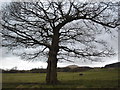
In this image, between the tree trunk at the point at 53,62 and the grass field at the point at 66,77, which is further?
the tree trunk at the point at 53,62

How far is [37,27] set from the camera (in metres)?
18.9

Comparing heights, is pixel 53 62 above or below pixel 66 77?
above

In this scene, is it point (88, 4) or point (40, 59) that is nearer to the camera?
point (88, 4)

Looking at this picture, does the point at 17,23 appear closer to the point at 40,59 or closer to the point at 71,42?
the point at 40,59

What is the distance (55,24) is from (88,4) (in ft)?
11.5

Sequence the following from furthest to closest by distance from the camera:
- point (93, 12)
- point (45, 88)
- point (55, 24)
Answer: point (55, 24), point (93, 12), point (45, 88)

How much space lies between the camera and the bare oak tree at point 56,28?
1814 cm

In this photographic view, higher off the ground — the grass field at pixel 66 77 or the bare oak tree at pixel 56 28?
the bare oak tree at pixel 56 28

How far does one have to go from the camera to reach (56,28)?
19125 mm

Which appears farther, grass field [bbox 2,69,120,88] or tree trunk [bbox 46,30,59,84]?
tree trunk [bbox 46,30,59,84]

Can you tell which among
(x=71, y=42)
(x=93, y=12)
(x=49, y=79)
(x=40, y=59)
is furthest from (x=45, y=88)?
(x=93, y=12)

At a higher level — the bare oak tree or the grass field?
the bare oak tree

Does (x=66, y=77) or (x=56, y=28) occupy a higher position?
(x=56, y=28)

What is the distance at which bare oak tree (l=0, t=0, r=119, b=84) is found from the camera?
18141 mm
